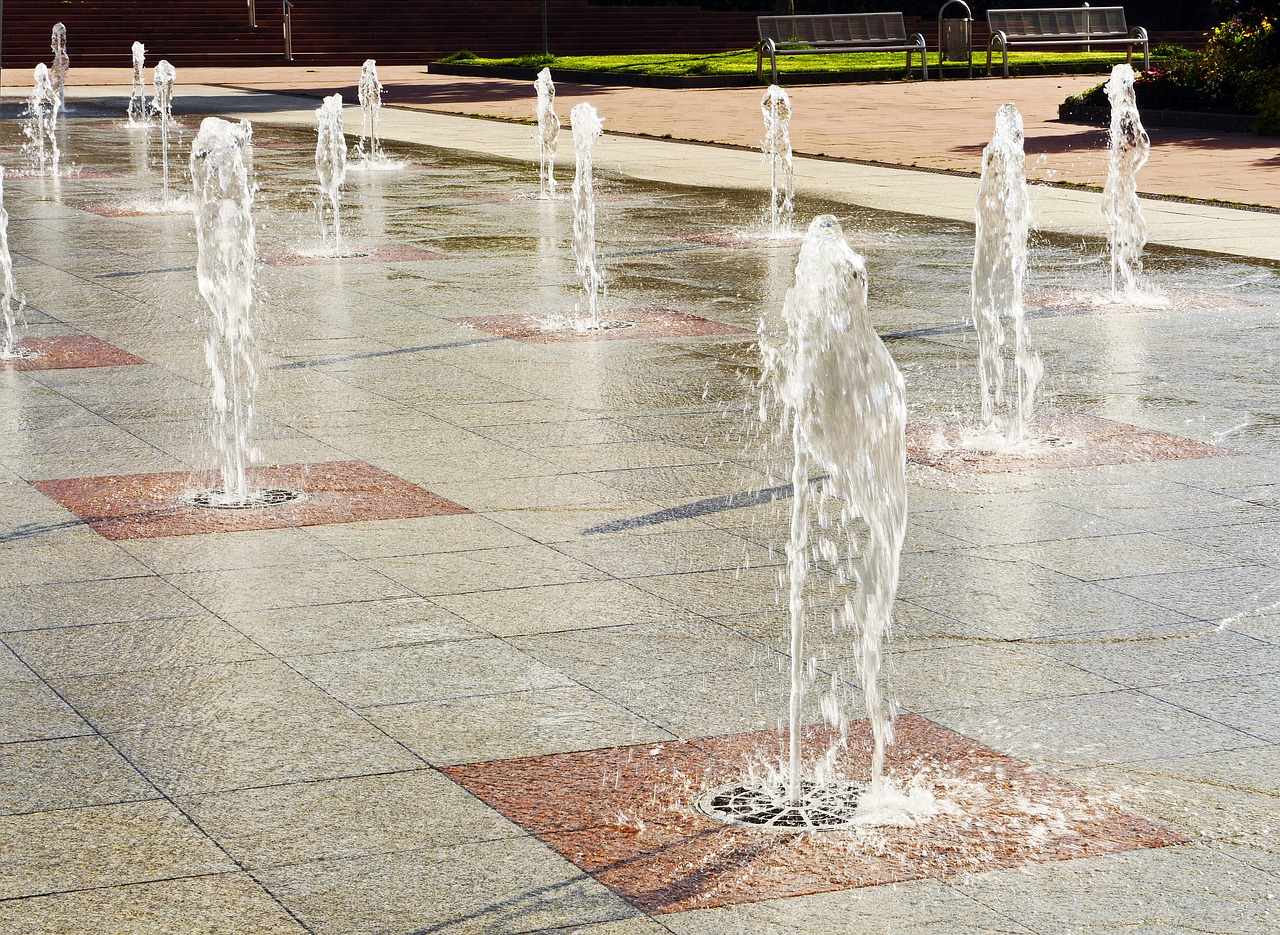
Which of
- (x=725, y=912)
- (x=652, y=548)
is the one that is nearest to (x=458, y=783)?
(x=725, y=912)

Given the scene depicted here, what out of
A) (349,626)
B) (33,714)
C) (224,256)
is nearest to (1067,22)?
(224,256)

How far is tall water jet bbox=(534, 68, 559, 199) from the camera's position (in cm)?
1845

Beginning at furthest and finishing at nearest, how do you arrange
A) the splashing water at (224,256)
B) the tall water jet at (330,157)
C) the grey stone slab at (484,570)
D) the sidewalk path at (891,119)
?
the sidewalk path at (891,119), the tall water jet at (330,157), the splashing water at (224,256), the grey stone slab at (484,570)

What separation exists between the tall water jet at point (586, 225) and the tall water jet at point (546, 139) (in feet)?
1.34

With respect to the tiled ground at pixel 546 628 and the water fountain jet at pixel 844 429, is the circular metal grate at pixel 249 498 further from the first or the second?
the water fountain jet at pixel 844 429

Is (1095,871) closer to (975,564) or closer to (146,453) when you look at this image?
(975,564)

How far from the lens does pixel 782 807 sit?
4.41 meters

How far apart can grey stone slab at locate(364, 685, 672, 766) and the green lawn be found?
93.6ft

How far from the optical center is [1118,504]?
7125 mm

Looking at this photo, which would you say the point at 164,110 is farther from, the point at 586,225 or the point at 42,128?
the point at 586,225

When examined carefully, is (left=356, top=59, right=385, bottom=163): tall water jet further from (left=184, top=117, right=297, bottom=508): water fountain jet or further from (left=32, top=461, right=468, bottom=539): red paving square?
(left=32, top=461, right=468, bottom=539): red paving square

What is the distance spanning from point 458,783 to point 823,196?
1370cm

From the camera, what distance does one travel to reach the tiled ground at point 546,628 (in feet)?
13.2

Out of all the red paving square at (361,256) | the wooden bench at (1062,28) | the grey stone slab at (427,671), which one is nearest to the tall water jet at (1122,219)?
the red paving square at (361,256)
